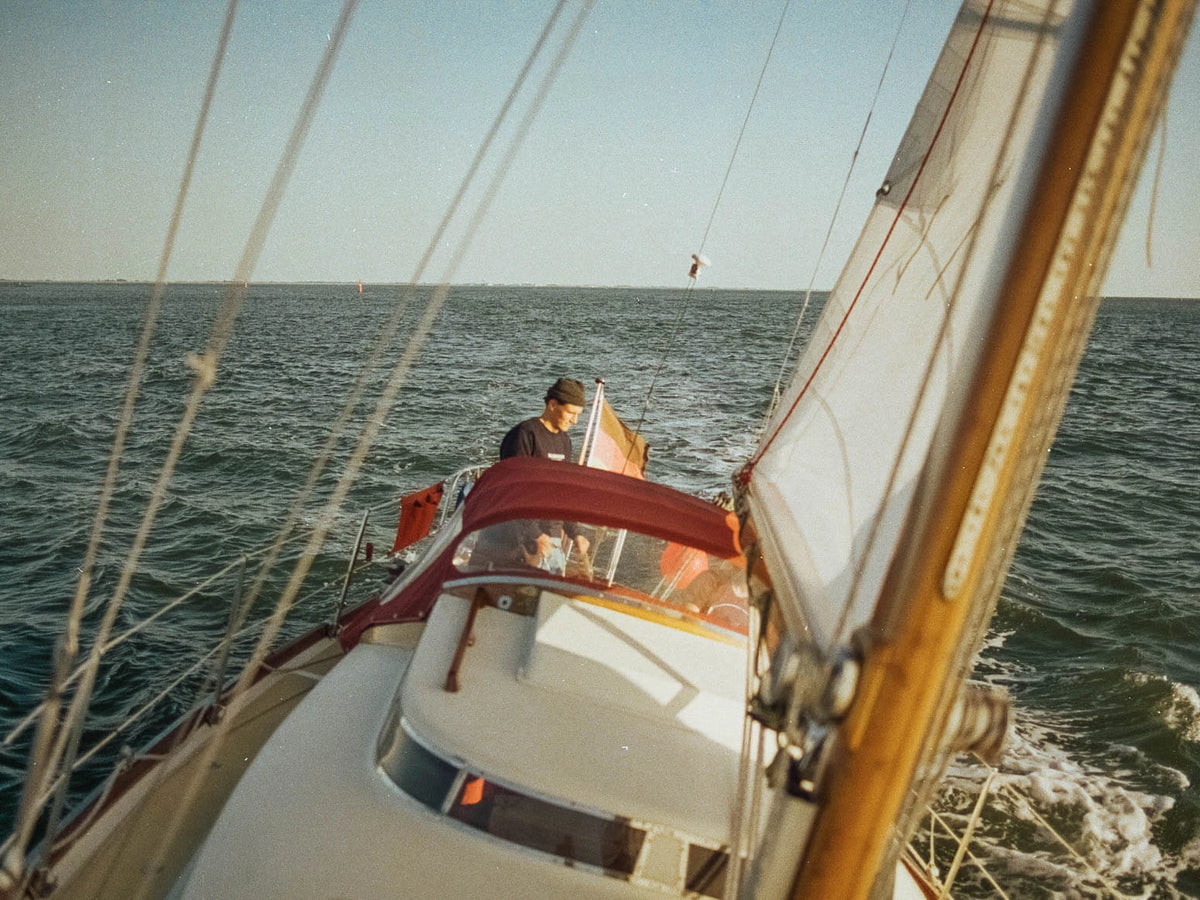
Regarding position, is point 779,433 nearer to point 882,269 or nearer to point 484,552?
point 882,269

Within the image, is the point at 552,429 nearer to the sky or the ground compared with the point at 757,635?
nearer to the sky

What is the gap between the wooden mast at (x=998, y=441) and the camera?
1136mm

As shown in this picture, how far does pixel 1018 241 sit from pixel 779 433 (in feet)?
7.19

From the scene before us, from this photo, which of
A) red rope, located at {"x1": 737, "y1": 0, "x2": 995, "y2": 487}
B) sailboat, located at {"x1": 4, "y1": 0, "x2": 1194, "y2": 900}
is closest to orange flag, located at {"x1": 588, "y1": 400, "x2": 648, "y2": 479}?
sailboat, located at {"x1": 4, "y1": 0, "x2": 1194, "y2": 900}

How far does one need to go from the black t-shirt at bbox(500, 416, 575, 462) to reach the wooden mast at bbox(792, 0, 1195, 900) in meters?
4.44

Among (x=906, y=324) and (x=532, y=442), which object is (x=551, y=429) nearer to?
(x=532, y=442)

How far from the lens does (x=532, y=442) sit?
5754 mm

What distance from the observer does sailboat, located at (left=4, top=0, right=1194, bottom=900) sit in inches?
47.6

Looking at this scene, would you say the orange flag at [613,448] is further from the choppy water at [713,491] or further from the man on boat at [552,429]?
the choppy water at [713,491]

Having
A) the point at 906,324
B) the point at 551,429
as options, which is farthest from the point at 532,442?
the point at 906,324

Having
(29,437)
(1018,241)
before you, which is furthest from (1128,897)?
(29,437)

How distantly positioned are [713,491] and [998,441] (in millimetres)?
11687

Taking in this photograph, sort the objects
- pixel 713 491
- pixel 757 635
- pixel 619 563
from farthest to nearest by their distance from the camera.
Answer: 1. pixel 713 491
2. pixel 619 563
3. pixel 757 635

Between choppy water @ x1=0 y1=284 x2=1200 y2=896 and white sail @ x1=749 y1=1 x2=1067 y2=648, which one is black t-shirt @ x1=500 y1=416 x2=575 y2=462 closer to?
white sail @ x1=749 y1=1 x2=1067 y2=648
